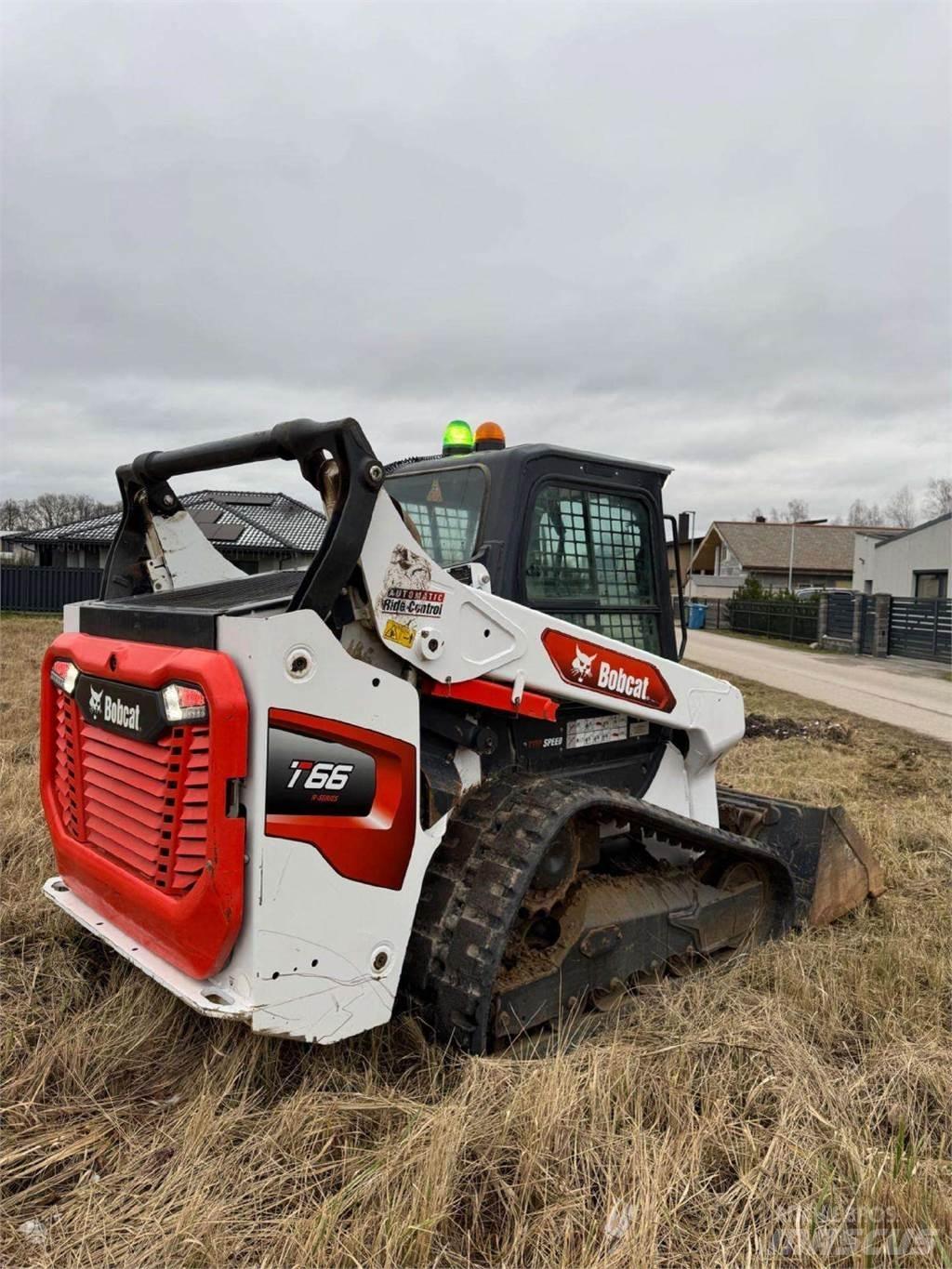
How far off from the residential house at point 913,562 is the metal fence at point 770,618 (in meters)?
2.23

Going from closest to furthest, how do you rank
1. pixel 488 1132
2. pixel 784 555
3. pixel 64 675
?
pixel 488 1132 → pixel 64 675 → pixel 784 555

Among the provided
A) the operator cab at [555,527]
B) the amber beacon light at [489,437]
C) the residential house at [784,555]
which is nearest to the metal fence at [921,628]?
the operator cab at [555,527]

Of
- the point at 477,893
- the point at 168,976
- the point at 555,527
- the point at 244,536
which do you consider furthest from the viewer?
the point at 244,536

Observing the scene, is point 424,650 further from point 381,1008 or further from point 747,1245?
point 747,1245

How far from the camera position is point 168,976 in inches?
102

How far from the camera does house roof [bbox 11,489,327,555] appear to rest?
92.7 ft

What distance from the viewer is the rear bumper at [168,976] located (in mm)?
2389

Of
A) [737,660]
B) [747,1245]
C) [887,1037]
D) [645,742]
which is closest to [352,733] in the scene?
[747,1245]

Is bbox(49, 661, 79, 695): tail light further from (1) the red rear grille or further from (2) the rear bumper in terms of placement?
(2) the rear bumper

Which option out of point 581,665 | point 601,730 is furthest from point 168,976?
point 601,730

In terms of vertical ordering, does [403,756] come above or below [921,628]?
above

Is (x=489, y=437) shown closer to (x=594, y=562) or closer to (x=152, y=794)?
(x=594, y=562)

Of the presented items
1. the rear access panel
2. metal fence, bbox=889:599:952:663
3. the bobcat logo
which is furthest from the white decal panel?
metal fence, bbox=889:599:952:663

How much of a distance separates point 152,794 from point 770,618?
29059mm
